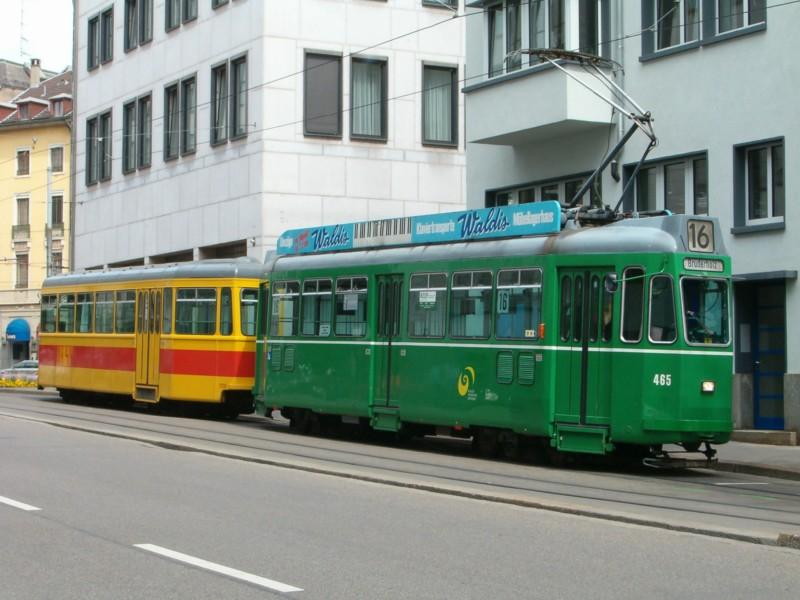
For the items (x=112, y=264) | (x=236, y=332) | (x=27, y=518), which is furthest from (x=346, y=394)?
(x=112, y=264)

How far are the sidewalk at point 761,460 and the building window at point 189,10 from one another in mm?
Result: 24870

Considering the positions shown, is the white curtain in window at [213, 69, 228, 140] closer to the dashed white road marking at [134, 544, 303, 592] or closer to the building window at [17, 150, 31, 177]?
the dashed white road marking at [134, 544, 303, 592]

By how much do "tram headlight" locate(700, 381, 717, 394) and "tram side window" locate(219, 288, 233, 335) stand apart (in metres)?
11.8

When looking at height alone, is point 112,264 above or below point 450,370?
above

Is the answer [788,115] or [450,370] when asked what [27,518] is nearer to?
[450,370]

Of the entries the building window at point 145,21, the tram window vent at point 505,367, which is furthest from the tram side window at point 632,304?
the building window at point 145,21

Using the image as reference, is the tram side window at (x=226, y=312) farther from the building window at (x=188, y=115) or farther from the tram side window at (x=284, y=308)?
the building window at (x=188, y=115)

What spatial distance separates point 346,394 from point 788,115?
27.2 ft

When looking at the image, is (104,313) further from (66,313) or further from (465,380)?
(465,380)

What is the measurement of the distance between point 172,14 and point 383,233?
23.4 metres

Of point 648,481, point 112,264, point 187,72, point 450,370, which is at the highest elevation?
point 187,72

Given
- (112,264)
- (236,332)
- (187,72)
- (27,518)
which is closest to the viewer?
(27,518)

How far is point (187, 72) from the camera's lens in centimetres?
4053

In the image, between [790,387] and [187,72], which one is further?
[187,72]
